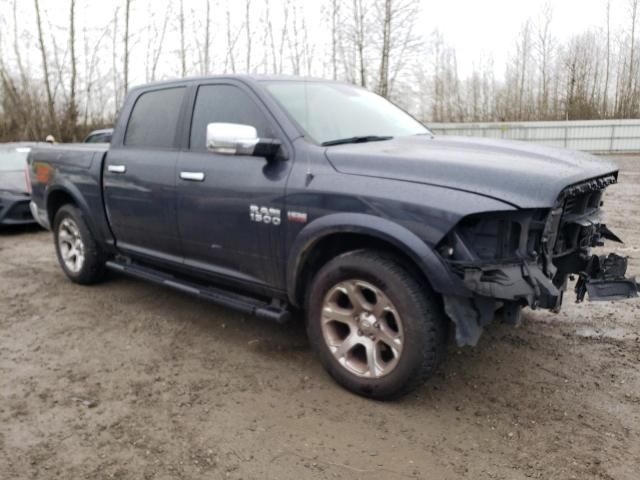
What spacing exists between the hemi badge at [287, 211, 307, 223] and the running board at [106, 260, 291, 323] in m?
0.64

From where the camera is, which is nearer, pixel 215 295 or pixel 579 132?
pixel 215 295

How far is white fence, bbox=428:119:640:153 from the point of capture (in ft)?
82.7

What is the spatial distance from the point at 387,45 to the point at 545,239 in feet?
70.7

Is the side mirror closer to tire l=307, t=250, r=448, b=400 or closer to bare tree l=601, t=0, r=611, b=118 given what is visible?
tire l=307, t=250, r=448, b=400

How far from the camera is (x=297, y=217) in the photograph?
3305mm

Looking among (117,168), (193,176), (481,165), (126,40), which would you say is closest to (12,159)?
(117,168)

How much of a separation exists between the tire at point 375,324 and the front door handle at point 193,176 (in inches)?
46.2

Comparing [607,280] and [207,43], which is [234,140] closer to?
[607,280]

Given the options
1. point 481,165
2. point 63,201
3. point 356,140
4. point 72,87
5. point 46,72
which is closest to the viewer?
point 481,165

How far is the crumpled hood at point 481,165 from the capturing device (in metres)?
2.67

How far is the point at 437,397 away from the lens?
127 inches

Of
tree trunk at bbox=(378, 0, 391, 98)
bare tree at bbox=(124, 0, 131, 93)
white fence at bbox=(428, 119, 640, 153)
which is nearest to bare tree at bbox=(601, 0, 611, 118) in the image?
white fence at bbox=(428, 119, 640, 153)

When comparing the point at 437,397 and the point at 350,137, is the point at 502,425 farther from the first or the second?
the point at 350,137

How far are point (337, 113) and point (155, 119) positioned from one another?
161cm
